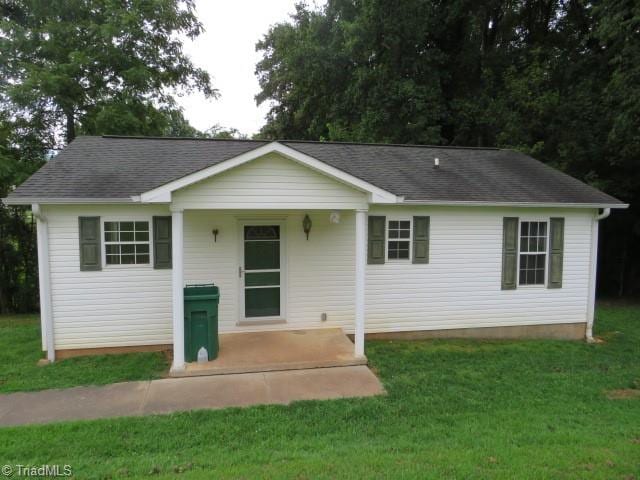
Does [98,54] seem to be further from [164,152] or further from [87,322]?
[87,322]

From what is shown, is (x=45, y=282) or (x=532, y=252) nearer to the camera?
(x=45, y=282)

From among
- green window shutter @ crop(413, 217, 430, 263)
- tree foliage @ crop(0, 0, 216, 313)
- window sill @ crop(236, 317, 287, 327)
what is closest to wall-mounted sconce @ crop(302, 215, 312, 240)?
window sill @ crop(236, 317, 287, 327)

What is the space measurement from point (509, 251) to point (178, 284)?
6.19 m

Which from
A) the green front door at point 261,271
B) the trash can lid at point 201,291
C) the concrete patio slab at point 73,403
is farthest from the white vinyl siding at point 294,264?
the concrete patio slab at point 73,403

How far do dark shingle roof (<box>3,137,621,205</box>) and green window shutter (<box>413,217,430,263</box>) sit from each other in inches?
19.1

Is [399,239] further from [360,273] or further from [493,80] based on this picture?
[493,80]

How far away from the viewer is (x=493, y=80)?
1645 centimetres

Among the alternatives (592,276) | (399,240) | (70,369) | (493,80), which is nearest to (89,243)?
(70,369)

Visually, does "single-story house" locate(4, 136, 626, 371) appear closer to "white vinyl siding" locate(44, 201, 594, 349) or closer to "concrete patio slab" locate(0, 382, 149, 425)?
"white vinyl siding" locate(44, 201, 594, 349)

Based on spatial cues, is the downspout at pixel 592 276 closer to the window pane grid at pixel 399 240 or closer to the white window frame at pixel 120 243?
the window pane grid at pixel 399 240

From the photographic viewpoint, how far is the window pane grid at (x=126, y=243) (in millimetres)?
6535

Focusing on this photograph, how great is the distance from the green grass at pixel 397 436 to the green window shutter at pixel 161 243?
2911 mm

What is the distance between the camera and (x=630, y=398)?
522 centimetres

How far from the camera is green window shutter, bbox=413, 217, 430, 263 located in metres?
7.54
